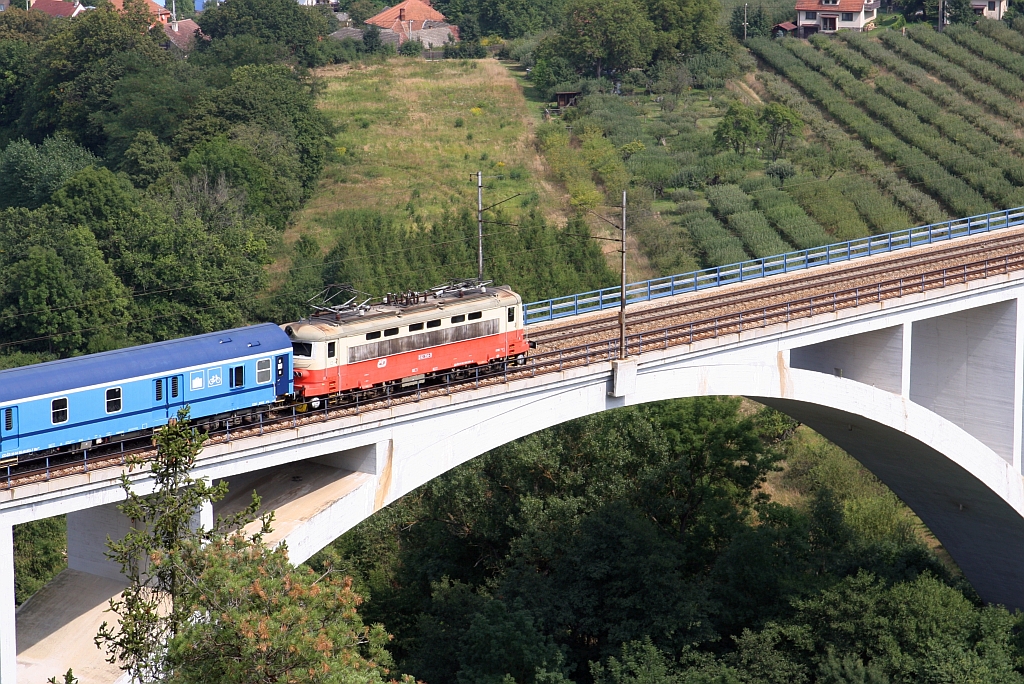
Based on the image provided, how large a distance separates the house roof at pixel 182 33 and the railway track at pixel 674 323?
105m

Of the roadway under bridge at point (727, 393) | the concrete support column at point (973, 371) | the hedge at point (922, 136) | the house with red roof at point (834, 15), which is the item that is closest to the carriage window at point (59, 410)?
the roadway under bridge at point (727, 393)

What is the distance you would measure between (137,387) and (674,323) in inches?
701

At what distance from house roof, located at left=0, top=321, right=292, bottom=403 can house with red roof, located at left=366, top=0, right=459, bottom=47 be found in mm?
117109

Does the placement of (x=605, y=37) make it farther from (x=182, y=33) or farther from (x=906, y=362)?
(x=906, y=362)

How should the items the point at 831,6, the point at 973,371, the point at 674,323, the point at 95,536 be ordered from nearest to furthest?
the point at 95,536 → the point at 674,323 → the point at 973,371 → the point at 831,6

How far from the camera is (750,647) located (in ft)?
149

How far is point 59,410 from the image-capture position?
2784 cm

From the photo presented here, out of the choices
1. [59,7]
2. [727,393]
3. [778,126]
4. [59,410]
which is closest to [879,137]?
[778,126]

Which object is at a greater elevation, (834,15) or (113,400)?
(834,15)

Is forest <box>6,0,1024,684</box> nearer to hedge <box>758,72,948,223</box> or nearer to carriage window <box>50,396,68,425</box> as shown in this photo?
hedge <box>758,72,948,223</box>

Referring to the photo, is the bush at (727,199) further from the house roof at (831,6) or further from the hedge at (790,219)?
the house roof at (831,6)

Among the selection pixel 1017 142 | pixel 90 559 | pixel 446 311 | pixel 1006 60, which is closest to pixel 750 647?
pixel 446 311

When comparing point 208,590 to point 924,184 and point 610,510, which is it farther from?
point 924,184

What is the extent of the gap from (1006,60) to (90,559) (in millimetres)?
102310
